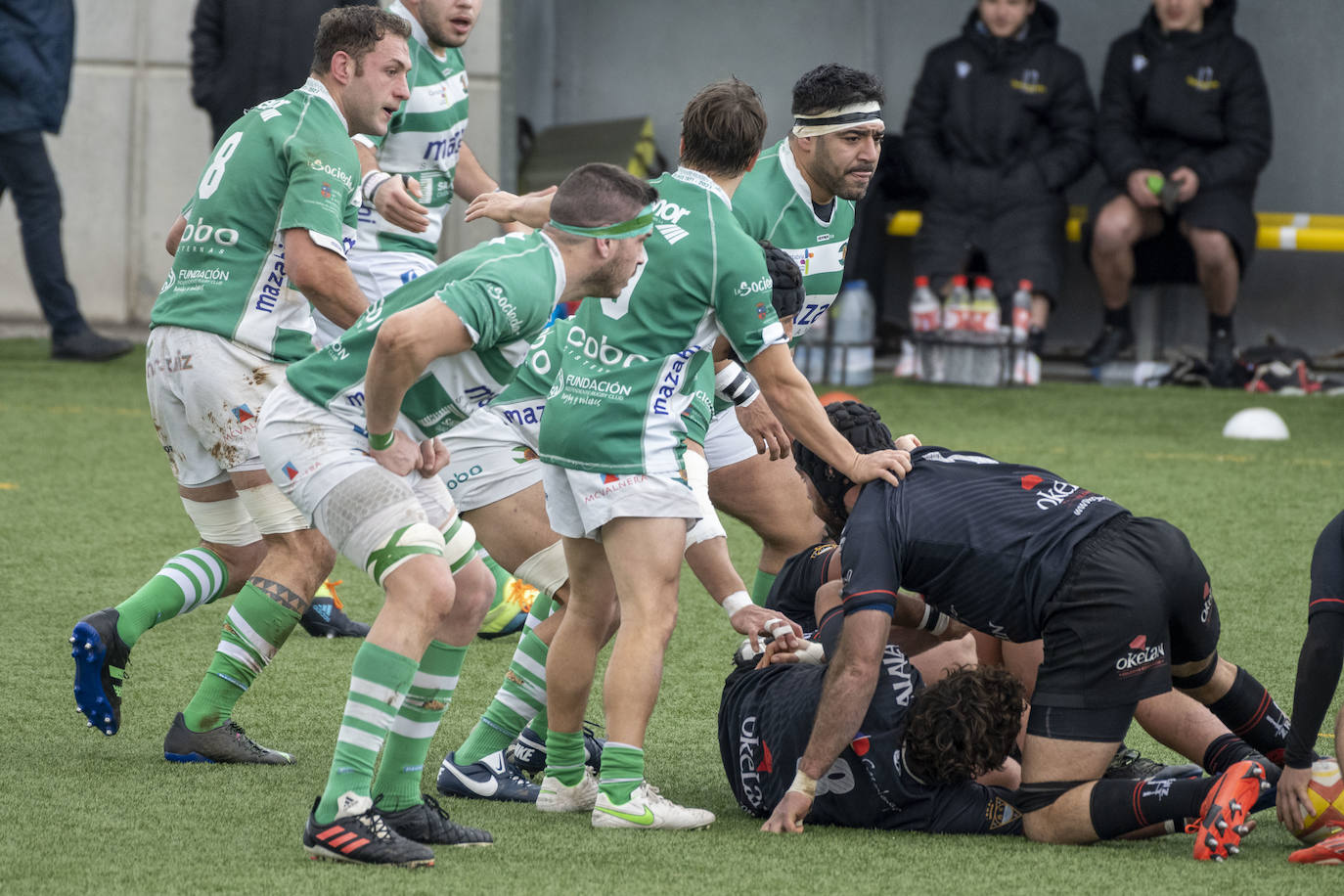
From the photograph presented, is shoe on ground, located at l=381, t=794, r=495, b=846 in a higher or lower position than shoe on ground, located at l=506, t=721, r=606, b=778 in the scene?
higher

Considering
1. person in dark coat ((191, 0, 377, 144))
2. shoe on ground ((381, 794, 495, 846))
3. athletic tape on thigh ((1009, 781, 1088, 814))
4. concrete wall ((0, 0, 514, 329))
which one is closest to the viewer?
shoe on ground ((381, 794, 495, 846))

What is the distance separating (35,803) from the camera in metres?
3.66

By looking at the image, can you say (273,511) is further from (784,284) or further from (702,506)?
(784,284)

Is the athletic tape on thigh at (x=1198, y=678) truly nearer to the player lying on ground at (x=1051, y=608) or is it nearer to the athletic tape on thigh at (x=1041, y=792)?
Answer: the player lying on ground at (x=1051, y=608)

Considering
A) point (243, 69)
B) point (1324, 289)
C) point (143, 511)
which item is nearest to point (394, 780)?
point (143, 511)

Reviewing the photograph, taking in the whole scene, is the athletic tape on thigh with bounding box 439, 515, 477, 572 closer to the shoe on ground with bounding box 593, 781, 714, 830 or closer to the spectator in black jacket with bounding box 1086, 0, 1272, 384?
the shoe on ground with bounding box 593, 781, 714, 830

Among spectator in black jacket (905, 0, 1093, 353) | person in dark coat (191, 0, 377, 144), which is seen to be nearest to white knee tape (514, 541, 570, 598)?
person in dark coat (191, 0, 377, 144)

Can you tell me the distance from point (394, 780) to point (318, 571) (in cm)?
88

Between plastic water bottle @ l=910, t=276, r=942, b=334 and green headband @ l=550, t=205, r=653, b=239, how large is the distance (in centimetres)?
762

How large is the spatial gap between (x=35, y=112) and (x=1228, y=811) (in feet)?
27.4

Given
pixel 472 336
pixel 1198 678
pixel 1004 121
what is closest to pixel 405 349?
pixel 472 336

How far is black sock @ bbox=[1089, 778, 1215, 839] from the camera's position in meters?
3.44

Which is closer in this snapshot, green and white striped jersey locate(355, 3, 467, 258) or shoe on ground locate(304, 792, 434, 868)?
shoe on ground locate(304, 792, 434, 868)

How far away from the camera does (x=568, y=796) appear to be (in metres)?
3.83
